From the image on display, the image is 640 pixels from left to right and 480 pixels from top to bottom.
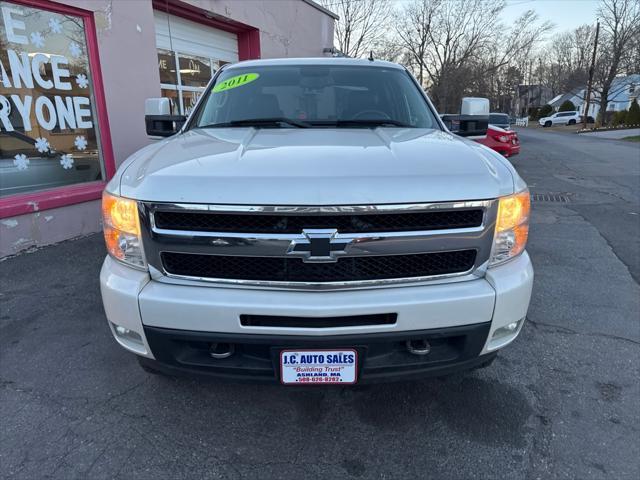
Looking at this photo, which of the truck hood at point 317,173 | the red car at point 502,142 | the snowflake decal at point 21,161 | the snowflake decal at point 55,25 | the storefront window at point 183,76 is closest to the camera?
the truck hood at point 317,173

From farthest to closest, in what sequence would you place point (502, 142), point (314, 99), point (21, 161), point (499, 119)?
point (499, 119) → point (502, 142) → point (21, 161) → point (314, 99)

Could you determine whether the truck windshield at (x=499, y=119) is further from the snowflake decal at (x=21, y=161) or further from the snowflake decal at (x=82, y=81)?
the snowflake decal at (x=21, y=161)

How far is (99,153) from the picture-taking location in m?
5.88

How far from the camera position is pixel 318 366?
182 cm

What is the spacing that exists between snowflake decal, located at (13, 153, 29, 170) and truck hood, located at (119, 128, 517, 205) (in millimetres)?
3818

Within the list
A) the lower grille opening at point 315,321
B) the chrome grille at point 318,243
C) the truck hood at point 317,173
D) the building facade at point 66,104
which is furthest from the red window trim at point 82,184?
the lower grille opening at point 315,321

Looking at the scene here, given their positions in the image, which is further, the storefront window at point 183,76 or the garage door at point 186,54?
the storefront window at point 183,76

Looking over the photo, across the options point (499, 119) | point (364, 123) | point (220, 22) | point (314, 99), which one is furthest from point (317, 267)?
point (499, 119)

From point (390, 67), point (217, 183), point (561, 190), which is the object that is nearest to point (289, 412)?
point (217, 183)

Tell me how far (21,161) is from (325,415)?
4.89m

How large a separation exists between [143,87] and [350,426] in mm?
5806

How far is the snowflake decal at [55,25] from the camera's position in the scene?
5.19 metres

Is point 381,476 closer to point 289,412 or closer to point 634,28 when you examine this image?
point 289,412

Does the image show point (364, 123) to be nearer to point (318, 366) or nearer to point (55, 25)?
point (318, 366)
